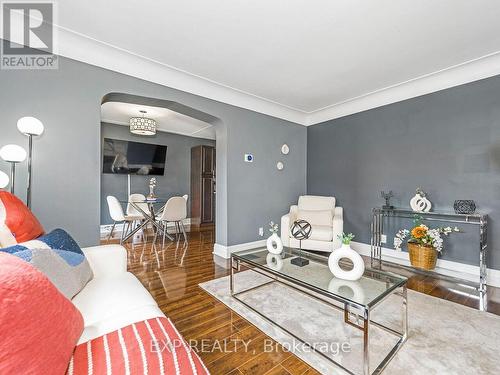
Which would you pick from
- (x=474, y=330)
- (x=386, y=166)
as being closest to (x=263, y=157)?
(x=386, y=166)

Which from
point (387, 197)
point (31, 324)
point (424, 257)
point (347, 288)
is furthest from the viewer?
point (387, 197)

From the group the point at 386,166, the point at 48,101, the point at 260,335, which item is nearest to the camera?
the point at 260,335

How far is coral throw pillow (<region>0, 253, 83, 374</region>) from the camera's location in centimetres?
54

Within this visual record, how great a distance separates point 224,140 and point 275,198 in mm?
1367

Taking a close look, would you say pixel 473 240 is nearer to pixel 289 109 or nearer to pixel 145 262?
pixel 289 109

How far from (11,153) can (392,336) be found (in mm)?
3121

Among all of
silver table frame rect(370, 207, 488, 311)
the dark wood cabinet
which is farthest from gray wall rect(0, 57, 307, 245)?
silver table frame rect(370, 207, 488, 311)

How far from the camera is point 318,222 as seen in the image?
3494 millimetres

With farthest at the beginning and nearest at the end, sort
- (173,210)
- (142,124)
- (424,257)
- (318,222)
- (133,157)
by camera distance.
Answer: (133,157), (142,124), (173,210), (318,222), (424,257)

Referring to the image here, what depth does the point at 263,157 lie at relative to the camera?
3840mm

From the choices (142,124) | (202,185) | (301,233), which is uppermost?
(142,124)
